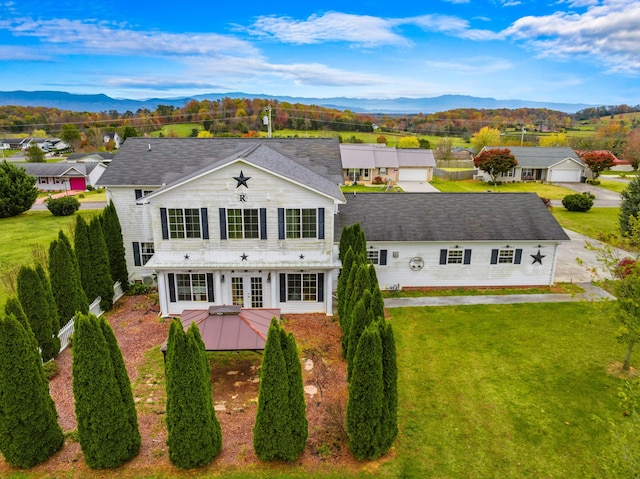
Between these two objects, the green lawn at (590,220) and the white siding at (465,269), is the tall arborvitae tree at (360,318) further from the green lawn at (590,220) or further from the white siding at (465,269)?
the green lawn at (590,220)

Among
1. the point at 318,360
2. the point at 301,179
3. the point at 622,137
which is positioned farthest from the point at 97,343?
the point at 622,137

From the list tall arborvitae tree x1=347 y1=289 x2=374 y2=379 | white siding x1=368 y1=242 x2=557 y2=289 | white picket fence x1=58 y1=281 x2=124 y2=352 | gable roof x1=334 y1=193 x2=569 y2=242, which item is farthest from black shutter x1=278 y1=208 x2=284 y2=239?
white picket fence x1=58 y1=281 x2=124 y2=352

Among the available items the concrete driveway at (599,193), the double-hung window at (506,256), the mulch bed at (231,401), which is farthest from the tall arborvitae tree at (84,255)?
the concrete driveway at (599,193)

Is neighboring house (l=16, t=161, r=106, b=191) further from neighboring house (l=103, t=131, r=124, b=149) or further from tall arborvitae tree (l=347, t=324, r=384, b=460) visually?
tall arborvitae tree (l=347, t=324, r=384, b=460)

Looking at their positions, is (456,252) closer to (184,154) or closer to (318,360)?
(318,360)

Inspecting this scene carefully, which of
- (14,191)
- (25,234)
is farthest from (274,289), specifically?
(14,191)
